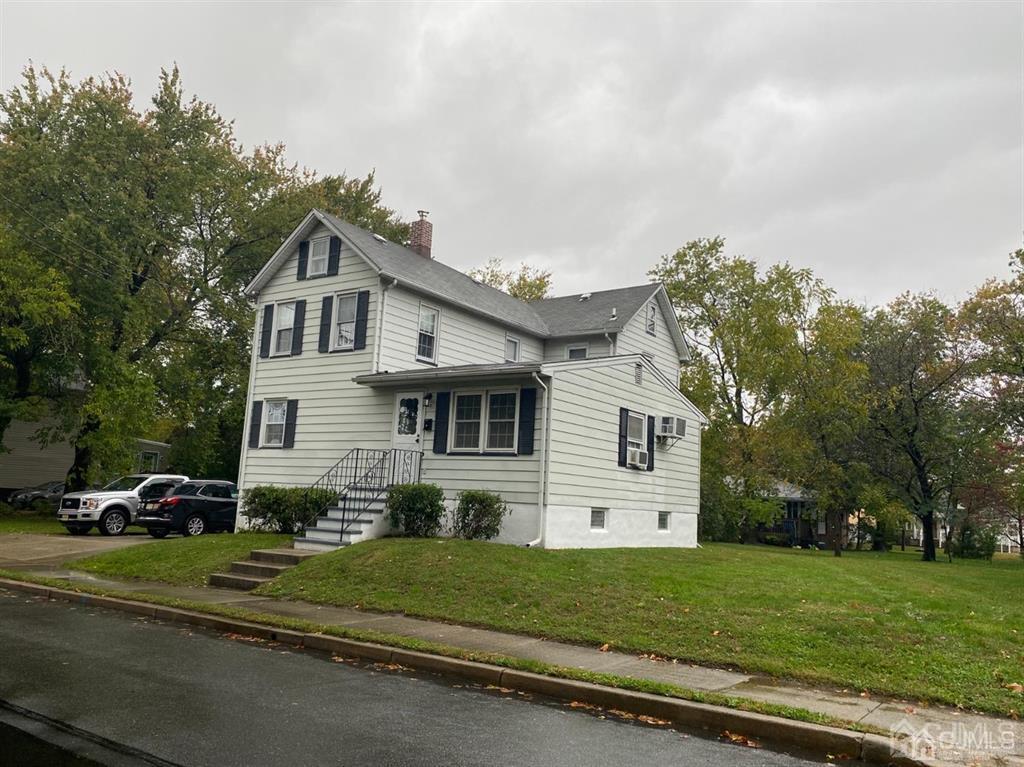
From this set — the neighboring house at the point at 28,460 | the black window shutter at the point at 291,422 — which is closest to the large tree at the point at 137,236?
the neighboring house at the point at 28,460

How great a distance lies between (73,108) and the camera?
29.9 metres

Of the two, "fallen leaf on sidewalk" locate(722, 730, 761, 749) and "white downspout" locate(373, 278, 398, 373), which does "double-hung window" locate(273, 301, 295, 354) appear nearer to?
"white downspout" locate(373, 278, 398, 373)

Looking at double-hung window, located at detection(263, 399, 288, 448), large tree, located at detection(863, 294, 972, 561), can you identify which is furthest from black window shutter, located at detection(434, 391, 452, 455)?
large tree, located at detection(863, 294, 972, 561)

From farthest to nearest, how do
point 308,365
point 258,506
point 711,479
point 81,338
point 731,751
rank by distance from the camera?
1. point 711,479
2. point 81,338
3. point 308,365
4. point 258,506
5. point 731,751

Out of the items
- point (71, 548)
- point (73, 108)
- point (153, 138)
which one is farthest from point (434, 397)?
point (73, 108)

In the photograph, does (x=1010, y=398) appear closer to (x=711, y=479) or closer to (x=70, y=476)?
(x=711, y=479)

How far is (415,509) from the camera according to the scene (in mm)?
16406

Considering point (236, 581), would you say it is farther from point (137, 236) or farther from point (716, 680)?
point (137, 236)

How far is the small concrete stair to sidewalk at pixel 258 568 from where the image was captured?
43.9ft

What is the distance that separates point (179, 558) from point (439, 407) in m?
6.32

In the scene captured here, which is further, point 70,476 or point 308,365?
point 70,476

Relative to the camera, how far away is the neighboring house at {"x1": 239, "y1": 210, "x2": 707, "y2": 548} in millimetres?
16875

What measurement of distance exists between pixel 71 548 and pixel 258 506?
4.68 meters

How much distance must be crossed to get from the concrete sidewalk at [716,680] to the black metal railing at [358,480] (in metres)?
5.39
